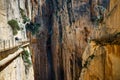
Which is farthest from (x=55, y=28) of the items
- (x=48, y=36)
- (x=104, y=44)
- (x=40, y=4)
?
(x=104, y=44)

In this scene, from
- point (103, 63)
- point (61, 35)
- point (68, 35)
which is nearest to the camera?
point (103, 63)

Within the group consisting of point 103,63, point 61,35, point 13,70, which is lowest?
point 13,70

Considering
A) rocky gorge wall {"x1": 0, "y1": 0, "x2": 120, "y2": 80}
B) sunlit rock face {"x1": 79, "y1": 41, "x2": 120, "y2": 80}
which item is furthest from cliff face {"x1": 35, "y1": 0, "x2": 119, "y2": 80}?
sunlit rock face {"x1": 79, "y1": 41, "x2": 120, "y2": 80}

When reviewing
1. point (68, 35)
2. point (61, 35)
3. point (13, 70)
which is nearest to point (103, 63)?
point (13, 70)

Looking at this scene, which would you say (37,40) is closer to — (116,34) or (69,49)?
(69,49)

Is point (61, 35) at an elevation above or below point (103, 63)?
above

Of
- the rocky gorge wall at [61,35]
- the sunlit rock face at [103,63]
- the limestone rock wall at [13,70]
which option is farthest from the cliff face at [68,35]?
the sunlit rock face at [103,63]

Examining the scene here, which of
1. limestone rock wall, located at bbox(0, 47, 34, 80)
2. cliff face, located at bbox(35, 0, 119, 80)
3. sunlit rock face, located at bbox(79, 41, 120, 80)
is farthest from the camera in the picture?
cliff face, located at bbox(35, 0, 119, 80)

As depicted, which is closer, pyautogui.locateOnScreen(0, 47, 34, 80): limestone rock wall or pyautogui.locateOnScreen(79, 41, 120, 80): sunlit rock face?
pyautogui.locateOnScreen(0, 47, 34, 80): limestone rock wall

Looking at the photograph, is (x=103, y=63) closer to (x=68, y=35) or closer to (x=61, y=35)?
(x=68, y=35)

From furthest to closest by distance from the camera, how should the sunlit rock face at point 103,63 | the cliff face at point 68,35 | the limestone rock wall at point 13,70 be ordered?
1. the cliff face at point 68,35
2. the sunlit rock face at point 103,63
3. the limestone rock wall at point 13,70

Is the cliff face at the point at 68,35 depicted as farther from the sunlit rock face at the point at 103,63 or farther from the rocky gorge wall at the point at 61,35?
the sunlit rock face at the point at 103,63

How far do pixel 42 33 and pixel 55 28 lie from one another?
2.11 meters

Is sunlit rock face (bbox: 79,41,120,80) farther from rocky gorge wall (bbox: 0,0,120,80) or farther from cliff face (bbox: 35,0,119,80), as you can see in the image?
cliff face (bbox: 35,0,119,80)
